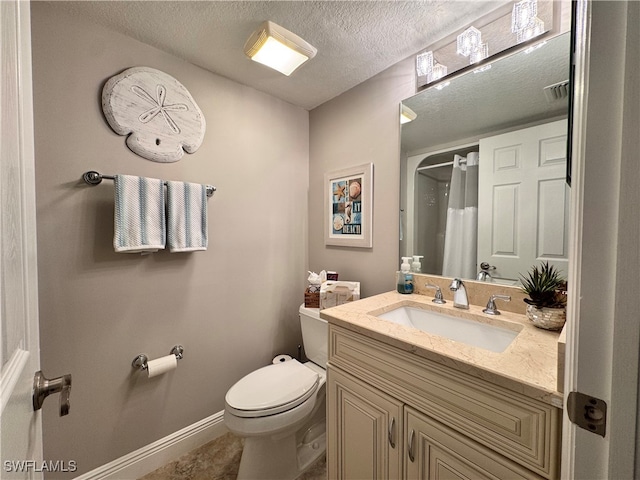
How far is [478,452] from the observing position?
26.4 inches

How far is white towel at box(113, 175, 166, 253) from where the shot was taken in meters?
1.13

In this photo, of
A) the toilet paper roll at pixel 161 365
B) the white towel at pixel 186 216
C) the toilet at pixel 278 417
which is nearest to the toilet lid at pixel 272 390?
the toilet at pixel 278 417

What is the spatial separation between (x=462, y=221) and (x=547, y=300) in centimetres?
46

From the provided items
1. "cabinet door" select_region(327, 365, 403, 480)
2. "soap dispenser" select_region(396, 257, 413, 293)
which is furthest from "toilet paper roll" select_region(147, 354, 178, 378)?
"soap dispenser" select_region(396, 257, 413, 293)

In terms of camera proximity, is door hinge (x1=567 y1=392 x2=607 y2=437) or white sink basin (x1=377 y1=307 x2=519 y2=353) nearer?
door hinge (x1=567 y1=392 x2=607 y2=437)

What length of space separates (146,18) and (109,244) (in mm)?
1030

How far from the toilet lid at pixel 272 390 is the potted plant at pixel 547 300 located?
996 mm

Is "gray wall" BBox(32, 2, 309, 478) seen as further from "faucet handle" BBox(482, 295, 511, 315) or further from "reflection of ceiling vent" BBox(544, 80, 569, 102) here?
"reflection of ceiling vent" BBox(544, 80, 569, 102)

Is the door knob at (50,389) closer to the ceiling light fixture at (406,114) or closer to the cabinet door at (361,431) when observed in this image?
the cabinet door at (361,431)

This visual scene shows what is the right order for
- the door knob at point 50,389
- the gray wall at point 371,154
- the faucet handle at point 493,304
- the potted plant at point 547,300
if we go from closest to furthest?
the door knob at point 50,389 < the potted plant at point 547,300 < the faucet handle at point 493,304 < the gray wall at point 371,154

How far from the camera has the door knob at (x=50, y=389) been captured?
482mm

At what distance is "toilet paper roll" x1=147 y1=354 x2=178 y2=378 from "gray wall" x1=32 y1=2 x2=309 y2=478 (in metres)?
0.08

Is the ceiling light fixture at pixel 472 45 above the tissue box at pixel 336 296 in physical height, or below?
above

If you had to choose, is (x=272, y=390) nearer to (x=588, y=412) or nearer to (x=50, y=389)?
(x=50, y=389)
